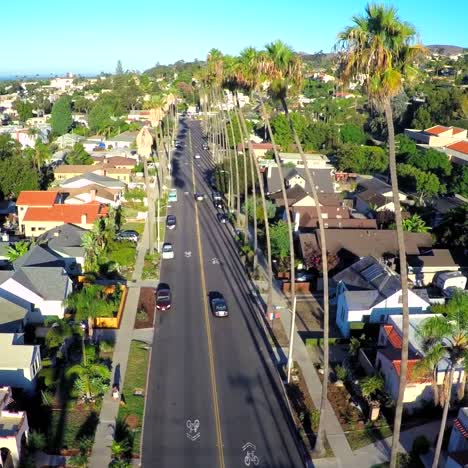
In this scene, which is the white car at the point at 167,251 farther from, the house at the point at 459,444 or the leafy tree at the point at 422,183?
the leafy tree at the point at 422,183

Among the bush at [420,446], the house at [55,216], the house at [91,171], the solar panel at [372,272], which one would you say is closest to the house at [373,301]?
the solar panel at [372,272]

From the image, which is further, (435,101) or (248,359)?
(435,101)

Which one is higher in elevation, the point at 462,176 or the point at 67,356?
the point at 462,176

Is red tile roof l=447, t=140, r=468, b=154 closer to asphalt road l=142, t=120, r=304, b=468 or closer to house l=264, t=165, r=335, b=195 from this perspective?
house l=264, t=165, r=335, b=195

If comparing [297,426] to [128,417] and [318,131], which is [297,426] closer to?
[128,417]

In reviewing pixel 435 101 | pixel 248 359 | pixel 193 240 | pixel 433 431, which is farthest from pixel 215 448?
pixel 435 101
